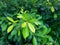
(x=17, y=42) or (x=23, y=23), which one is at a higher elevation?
(x=23, y=23)

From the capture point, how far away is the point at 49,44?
2672 millimetres

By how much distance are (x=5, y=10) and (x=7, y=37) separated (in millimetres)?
424

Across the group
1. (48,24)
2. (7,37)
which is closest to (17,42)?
(7,37)

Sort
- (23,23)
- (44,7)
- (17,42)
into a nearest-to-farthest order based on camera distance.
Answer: (23,23) < (17,42) < (44,7)

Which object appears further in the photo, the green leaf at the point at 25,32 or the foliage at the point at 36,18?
the foliage at the point at 36,18

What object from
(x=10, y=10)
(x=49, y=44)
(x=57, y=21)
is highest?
(x=10, y=10)

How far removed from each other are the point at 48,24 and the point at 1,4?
0.81m

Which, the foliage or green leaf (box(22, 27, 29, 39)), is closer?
green leaf (box(22, 27, 29, 39))

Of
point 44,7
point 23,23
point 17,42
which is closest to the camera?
point 23,23

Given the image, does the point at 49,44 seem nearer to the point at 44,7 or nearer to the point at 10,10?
the point at 44,7

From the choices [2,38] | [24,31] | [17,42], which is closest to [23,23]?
[24,31]

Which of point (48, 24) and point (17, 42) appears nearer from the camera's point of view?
point (17, 42)

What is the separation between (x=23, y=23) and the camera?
2150 mm

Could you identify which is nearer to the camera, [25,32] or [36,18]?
[25,32]
